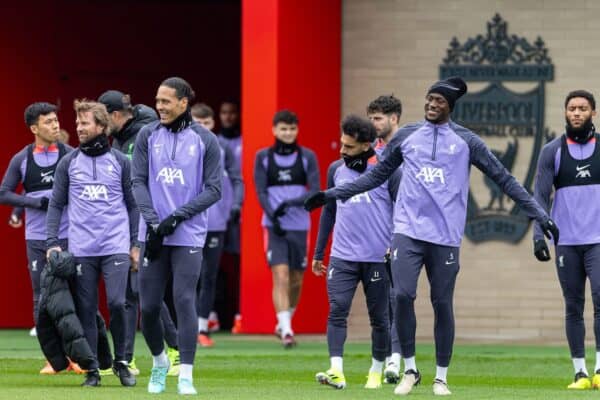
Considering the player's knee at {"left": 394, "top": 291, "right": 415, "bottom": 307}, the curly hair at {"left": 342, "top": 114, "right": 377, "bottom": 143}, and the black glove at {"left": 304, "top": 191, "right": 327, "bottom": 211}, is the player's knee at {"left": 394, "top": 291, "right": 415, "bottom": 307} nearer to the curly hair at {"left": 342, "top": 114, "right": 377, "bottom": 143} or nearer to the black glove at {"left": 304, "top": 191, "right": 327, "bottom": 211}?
the black glove at {"left": 304, "top": 191, "right": 327, "bottom": 211}

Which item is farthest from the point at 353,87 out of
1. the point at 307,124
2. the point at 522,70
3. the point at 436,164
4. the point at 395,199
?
the point at 436,164

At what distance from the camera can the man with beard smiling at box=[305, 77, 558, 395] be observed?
424 inches

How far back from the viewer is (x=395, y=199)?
12.1 meters

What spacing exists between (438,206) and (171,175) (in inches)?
69.5

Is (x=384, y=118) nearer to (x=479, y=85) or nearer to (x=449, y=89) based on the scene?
(x=449, y=89)

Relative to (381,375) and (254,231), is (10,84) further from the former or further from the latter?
(381,375)

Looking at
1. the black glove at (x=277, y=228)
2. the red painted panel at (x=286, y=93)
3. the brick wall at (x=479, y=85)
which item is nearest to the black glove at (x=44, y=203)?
the black glove at (x=277, y=228)

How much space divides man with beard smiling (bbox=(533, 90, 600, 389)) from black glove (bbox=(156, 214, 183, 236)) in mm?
3074

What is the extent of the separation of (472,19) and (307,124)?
2.16 meters

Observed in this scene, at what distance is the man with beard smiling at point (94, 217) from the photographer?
11891 mm

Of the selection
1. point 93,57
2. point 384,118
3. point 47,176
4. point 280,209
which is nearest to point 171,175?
point 384,118

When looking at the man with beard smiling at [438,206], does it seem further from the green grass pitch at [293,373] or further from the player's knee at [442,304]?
the green grass pitch at [293,373]

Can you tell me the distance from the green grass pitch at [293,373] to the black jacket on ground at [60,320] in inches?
9.2

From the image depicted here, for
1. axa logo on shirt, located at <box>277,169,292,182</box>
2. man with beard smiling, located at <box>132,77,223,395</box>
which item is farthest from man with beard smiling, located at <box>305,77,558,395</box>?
axa logo on shirt, located at <box>277,169,292,182</box>
